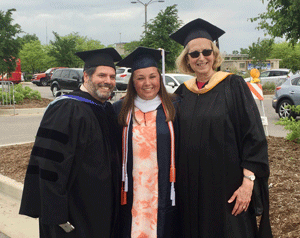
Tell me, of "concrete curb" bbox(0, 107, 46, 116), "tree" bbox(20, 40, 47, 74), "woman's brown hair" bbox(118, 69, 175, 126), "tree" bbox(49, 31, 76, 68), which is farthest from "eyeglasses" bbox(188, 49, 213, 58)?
"tree" bbox(20, 40, 47, 74)

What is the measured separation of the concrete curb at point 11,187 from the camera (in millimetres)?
4793

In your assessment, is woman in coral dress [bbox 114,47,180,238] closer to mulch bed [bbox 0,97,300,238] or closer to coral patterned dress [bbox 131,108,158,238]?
coral patterned dress [bbox 131,108,158,238]

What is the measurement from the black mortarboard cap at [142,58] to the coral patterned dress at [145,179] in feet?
1.49

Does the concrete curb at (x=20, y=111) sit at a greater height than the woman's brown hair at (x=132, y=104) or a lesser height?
lesser

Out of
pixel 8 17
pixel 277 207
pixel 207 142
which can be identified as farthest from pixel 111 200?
pixel 8 17

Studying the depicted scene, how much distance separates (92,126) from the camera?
2.47m

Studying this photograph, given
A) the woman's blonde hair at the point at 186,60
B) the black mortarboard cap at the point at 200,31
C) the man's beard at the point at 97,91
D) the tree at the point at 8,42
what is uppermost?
the tree at the point at 8,42

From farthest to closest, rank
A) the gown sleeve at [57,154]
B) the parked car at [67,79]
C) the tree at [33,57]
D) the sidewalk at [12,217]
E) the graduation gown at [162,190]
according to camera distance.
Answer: the tree at [33,57]
the parked car at [67,79]
the sidewalk at [12,217]
the graduation gown at [162,190]
the gown sleeve at [57,154]

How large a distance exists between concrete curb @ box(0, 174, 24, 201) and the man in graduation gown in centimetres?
247

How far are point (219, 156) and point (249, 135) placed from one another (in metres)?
0.26

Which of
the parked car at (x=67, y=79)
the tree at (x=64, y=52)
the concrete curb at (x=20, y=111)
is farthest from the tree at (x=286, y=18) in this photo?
the tree at (x=64, y=52)

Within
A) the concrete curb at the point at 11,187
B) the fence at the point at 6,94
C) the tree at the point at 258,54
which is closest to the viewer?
the concrete curb at the point at 11,187

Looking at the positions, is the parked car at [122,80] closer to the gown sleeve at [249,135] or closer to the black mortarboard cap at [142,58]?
the black mortarboard cap at [142,58]

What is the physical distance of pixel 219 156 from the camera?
8.00 ft
